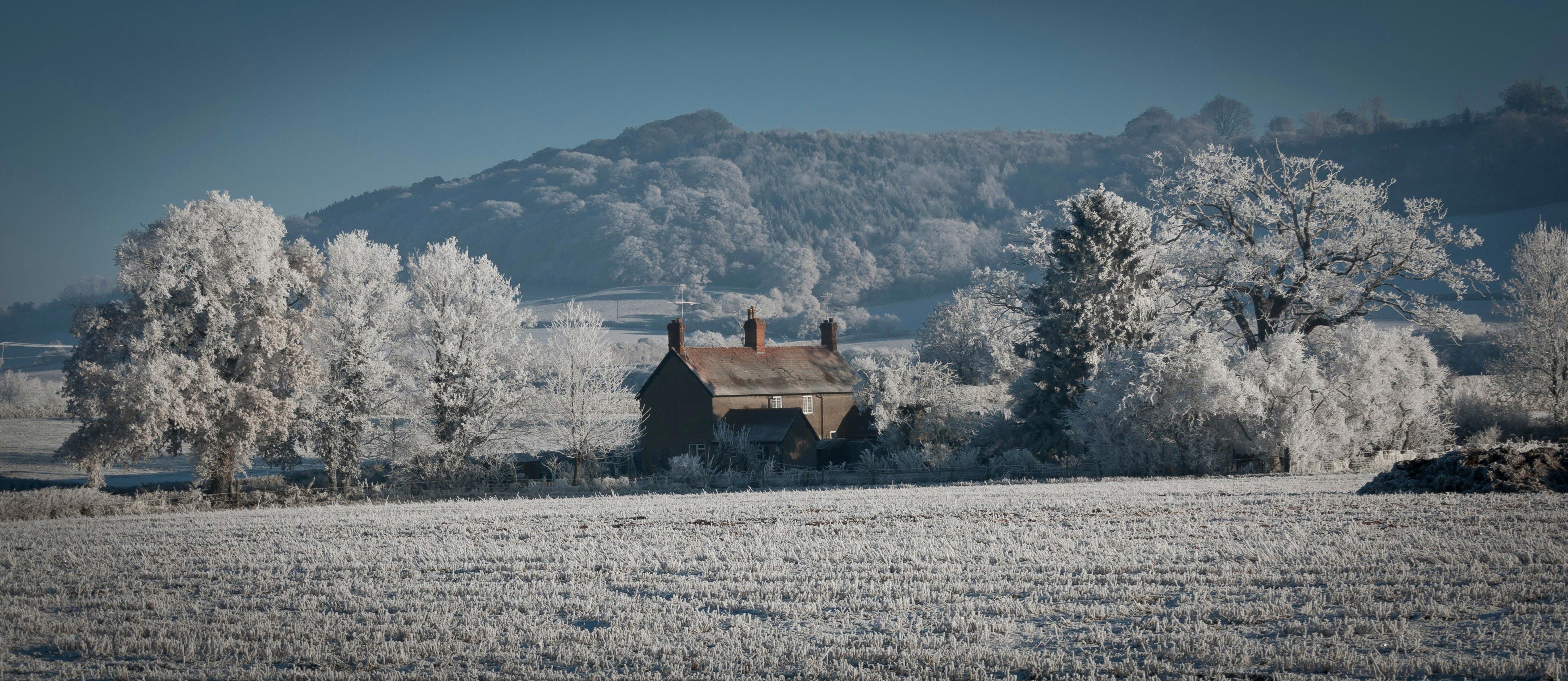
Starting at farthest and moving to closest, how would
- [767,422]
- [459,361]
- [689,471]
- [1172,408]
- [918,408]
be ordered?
[767,422]
[918,408]
[689,471]
[459,361]
[1172,408]

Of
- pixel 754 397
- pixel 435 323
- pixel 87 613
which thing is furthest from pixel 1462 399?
pixel 87 613

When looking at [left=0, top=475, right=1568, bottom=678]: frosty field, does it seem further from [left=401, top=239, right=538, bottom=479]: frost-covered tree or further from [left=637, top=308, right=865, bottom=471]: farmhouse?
[left=637, top=308, right=865, bottom=471]: farmhouse

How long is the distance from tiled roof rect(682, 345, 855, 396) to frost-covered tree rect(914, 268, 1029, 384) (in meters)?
7.20

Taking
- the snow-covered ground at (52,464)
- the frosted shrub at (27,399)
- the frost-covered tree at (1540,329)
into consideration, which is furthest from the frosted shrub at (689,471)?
the frosted shrub at (27,399)

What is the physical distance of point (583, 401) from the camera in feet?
156

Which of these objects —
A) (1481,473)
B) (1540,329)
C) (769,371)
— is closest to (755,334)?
(769,371)

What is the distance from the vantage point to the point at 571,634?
10.7 meters

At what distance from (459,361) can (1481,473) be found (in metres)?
35.9

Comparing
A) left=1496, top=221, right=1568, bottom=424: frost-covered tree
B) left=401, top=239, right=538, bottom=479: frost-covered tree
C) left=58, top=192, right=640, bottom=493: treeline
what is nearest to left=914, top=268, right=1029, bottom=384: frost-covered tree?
left=58, top=192, right=640, bottom=493: treeline

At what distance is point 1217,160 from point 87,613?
138 feet

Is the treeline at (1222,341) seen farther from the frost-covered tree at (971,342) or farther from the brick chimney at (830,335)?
the frost-covered tree at (971,342)

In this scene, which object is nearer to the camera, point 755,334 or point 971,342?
point 755,334

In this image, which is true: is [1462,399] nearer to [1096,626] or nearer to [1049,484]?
[1049,484]

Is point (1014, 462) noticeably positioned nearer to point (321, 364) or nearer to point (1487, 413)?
point (1487, 413)
